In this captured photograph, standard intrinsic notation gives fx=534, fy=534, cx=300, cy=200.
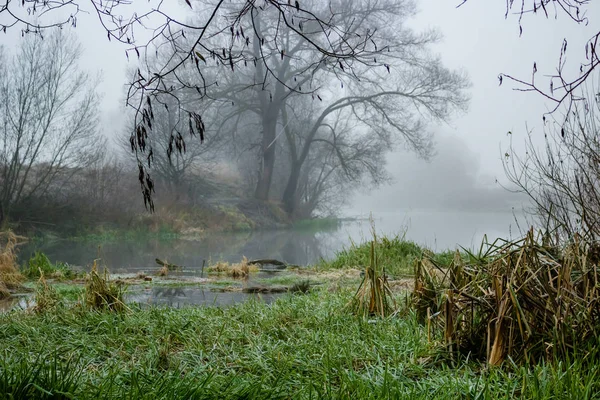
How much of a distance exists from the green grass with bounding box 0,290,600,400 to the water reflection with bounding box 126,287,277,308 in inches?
35.8

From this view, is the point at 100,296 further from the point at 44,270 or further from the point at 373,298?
the point at 44,270

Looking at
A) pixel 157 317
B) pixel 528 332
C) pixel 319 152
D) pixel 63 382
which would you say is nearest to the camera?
pixel 63 382

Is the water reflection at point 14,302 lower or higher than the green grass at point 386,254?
lower

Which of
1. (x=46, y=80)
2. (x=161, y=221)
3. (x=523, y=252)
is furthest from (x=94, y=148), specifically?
(x=523, y=252)

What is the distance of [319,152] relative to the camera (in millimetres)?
19484

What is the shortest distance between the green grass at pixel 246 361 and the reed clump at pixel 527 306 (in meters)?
0.11

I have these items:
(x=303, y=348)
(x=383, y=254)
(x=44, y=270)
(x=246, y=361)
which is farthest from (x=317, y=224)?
(x=246, y=361)

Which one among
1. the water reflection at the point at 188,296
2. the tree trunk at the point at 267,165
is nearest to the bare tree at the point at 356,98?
the tree trunk at the point at 267,165

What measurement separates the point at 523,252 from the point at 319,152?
56.4 ft

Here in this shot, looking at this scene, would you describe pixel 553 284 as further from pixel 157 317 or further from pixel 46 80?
pixel 46 80

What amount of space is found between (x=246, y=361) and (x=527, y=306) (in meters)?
1.25

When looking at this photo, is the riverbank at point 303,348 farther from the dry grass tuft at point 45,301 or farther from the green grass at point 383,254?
the green grass at point 383,254

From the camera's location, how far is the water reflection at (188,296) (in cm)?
452

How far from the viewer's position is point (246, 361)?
2.34 metres
